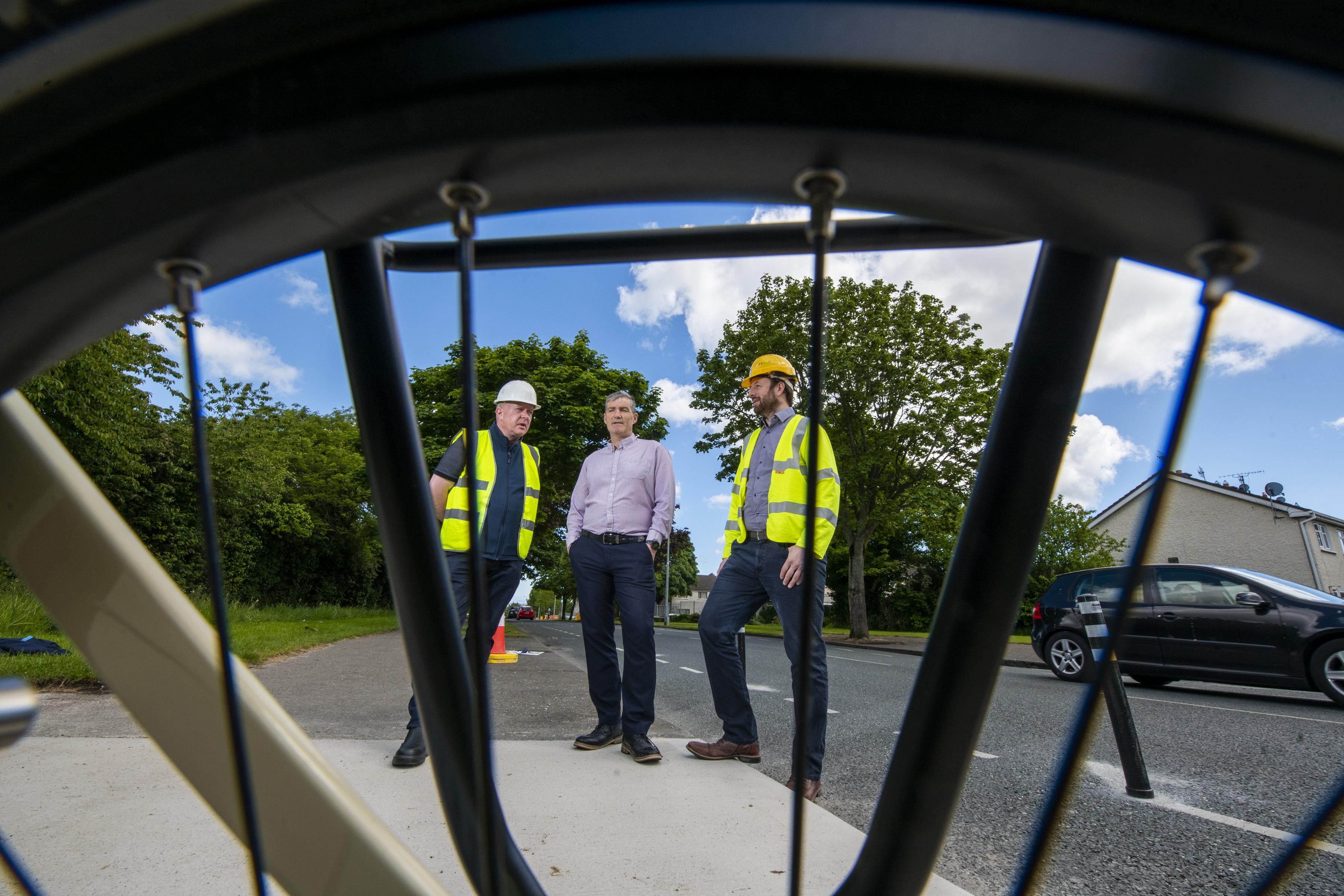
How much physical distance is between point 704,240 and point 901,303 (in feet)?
66.5

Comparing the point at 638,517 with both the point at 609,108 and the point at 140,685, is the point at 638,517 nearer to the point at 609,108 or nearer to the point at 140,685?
the point at 140,685

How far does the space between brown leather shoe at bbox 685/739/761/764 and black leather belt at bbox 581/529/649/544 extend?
967 millimetres

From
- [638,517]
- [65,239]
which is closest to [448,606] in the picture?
[65,239]

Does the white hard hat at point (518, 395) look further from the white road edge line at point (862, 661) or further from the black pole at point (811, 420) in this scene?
the white road edge line at point (862, 661)

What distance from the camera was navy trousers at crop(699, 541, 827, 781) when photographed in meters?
3.01

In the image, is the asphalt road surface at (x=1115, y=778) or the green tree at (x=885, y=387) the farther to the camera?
the green tree at (x=885, y=387)

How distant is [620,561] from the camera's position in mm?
3549

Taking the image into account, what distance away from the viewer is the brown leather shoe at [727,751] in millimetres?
A: 3066

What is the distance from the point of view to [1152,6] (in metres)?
0.40

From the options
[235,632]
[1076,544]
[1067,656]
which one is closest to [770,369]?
[1067,656]

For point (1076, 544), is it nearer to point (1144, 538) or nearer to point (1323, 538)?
point (1323, 538)

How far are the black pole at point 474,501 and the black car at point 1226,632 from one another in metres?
6.41

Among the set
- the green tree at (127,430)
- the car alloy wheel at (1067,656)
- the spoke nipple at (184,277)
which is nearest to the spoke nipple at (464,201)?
the spoke nipple at (184,277)

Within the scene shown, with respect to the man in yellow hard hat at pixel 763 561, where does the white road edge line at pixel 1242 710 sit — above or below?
below
